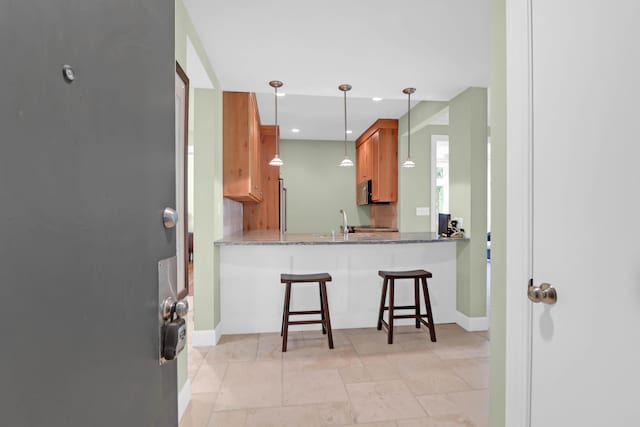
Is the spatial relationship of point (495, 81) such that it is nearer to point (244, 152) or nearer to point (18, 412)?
point (18, 412)

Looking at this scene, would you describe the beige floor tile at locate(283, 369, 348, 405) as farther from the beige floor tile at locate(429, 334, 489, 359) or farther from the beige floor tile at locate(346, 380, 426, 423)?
the beige floor tile at locate(429, 334, 489, 359)

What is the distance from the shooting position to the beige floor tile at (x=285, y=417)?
69.7 inches

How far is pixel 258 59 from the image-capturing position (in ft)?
8.67

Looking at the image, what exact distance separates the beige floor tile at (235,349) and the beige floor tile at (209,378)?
11cm

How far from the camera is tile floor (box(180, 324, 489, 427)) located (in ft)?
6.03

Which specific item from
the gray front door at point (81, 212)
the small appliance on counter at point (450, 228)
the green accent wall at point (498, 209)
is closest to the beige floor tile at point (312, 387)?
the green accent wall at point (498, 209)

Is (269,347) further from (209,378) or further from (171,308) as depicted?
(171,308)

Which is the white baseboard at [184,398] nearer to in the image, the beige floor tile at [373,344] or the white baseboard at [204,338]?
the white baseboard at [204,338]

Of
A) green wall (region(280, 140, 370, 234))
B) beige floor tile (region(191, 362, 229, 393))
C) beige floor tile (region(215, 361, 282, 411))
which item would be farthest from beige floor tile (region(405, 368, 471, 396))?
Result: green wall (region(280, 140, 370, 234))

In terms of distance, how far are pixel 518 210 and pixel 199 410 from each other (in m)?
2.06

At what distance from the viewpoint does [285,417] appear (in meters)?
1.83

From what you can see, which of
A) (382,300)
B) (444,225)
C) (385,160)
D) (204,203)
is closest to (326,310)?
(382,300)

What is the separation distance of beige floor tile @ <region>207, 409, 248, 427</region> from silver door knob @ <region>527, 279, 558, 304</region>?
1.64 m

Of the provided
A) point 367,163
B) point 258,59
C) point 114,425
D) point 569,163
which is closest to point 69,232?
point 114,425
